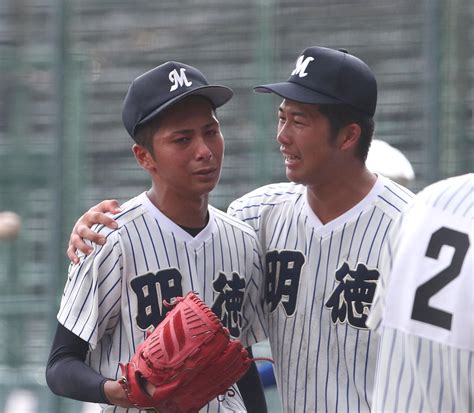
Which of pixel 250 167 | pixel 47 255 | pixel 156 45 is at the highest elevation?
pixel 156 45

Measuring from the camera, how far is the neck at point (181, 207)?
296cm

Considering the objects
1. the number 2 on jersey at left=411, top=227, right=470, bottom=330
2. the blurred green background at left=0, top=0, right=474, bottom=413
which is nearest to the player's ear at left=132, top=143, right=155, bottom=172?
the number 2 on jersey at left=411, top=227, right=470, bottom=330

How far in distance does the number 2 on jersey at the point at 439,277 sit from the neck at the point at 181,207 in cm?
134

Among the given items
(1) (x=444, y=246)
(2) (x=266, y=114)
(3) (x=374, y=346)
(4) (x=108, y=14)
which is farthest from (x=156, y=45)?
(1) (x=444, y=246)

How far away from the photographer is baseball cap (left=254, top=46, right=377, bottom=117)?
3.02 m

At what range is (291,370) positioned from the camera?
301 centimetres

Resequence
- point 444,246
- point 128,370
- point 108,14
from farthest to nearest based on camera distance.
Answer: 1. point 108,14
2. point 128,370
3. point 444,246

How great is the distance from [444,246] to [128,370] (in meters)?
1.22

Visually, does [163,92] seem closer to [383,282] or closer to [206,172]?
[206,172]

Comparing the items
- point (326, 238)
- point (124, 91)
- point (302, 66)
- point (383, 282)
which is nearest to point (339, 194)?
point (326, 238)

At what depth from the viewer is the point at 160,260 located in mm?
2887

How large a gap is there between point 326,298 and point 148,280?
470mm

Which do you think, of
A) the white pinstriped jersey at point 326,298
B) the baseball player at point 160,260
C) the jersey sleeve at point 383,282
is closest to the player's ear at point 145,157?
the baseball player at point 160,260

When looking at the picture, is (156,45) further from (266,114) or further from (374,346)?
(374,346)
